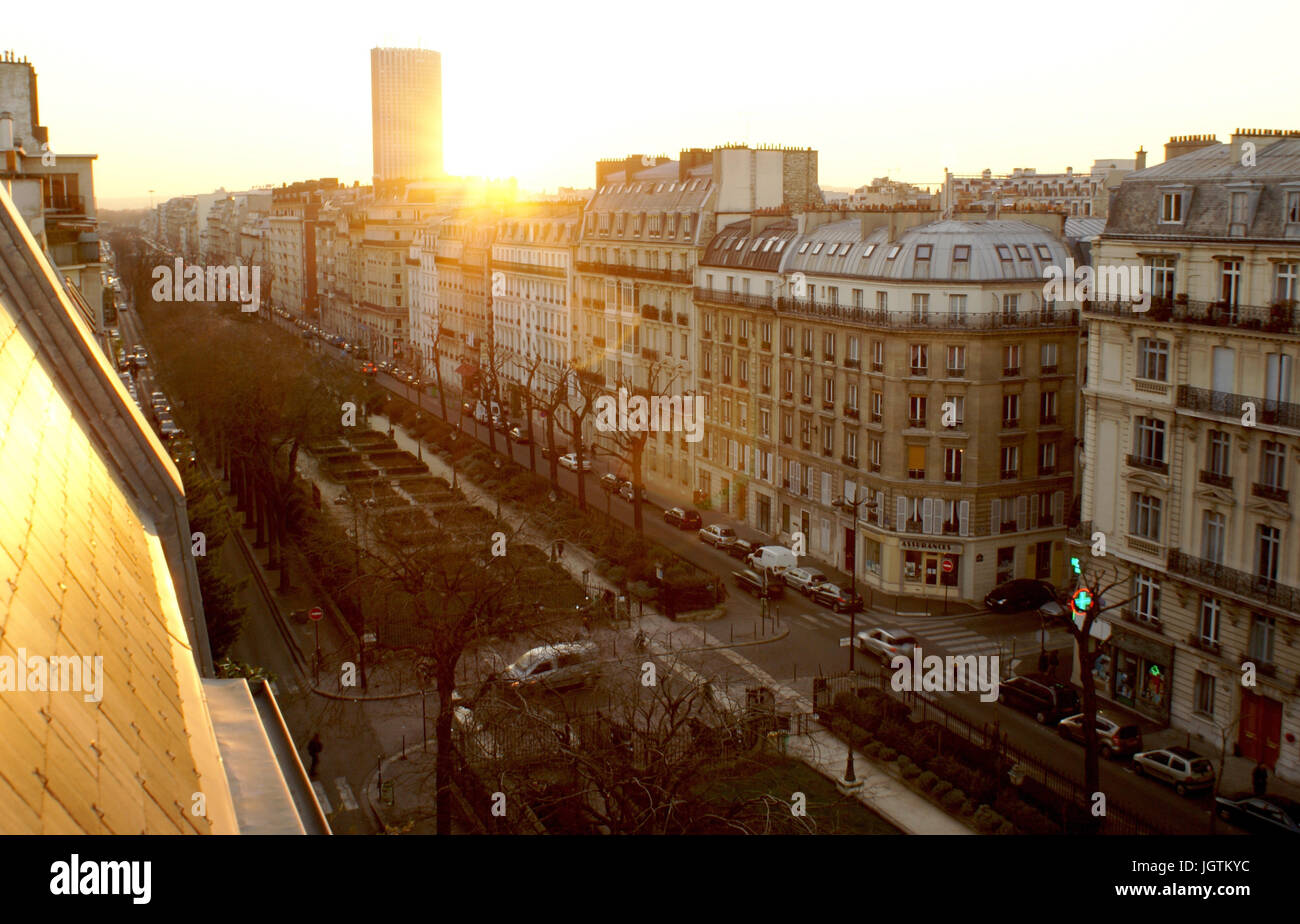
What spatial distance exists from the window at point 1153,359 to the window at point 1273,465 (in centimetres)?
380

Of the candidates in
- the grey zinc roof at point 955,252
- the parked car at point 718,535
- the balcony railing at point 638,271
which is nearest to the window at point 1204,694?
Result: the grey zinc roof at point 955,252

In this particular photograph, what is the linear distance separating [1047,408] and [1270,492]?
17.9m

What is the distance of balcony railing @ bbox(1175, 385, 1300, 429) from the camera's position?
3175cm

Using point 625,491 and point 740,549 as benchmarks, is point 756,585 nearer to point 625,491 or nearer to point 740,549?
point 740,549

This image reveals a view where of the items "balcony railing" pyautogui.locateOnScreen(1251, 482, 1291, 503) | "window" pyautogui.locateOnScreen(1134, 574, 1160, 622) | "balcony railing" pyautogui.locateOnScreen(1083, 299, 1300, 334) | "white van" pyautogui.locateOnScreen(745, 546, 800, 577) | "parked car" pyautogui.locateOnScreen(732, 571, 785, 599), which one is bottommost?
"parked car" pyautogui.locateOnScreen(732, 571, 785, 599)

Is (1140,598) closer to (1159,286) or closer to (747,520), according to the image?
(1159,286)

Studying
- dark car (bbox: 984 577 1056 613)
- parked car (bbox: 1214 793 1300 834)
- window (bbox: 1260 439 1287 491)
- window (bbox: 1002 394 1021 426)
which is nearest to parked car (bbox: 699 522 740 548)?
dark car (bbox: 984 577 1056 613)

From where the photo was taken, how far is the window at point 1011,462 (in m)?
49.5

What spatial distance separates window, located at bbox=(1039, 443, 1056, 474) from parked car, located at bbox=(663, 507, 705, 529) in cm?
1619

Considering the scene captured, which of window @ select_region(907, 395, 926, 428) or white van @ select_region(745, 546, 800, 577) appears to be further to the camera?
white van @ select_region(745, 546, 800, 577)

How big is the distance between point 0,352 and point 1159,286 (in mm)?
33791

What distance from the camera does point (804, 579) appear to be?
49.2m

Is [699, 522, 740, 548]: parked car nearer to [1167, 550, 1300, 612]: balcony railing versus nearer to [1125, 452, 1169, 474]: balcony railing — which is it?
[1125, 452, 1169, 474]: balcony railing
